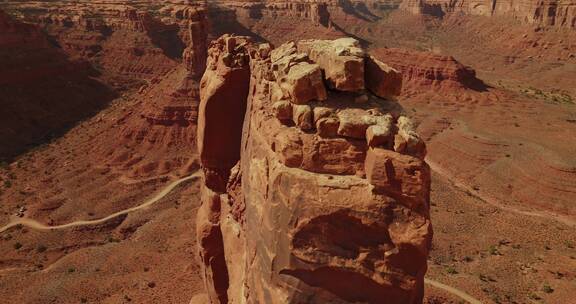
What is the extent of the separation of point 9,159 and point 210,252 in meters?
54.4

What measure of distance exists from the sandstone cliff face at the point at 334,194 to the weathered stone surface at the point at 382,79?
303mm

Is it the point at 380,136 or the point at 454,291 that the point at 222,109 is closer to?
the point at 380,136

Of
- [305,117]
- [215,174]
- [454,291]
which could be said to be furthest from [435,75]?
[305,117]

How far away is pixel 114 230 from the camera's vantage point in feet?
148

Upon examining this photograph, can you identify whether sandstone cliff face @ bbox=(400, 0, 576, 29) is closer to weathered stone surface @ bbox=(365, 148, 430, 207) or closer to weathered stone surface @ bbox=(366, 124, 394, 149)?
weathered stone surface @ bbox=(366, 124, 394, 149)

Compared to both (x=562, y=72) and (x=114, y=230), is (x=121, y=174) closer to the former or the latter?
(x=114, y=230)

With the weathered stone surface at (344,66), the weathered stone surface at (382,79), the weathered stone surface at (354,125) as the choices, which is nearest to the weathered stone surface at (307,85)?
the weathered stone surface at (344,66)

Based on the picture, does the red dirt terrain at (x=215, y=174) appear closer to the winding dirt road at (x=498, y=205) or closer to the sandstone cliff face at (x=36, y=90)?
the winding dirt road at (x=498, y=205)

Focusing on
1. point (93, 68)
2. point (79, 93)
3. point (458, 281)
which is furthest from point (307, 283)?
point (93, 68)

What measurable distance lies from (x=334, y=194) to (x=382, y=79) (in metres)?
4.05

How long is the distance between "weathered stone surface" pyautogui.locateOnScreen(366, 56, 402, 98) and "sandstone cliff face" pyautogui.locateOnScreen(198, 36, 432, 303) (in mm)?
303

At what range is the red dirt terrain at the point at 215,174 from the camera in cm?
1306

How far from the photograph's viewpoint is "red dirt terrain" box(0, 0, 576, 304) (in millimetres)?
13062

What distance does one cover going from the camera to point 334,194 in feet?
39.5
